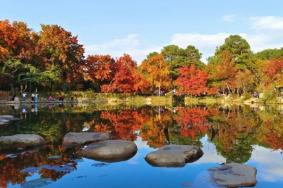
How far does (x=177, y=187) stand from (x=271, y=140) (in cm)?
690

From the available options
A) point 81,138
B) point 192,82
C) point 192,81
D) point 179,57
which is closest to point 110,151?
point 81,138

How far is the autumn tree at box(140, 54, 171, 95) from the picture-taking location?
180 feet

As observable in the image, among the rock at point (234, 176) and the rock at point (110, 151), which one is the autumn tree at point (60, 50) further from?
the rock at point (234, 176)

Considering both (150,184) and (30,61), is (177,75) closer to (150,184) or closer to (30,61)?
(30,61)

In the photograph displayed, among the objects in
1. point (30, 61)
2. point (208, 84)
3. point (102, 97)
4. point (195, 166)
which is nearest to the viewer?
point (195, 166)

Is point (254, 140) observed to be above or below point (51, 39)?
below

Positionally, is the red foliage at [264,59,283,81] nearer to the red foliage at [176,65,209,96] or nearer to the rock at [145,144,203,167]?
the red foliage at [176,65,209,96]

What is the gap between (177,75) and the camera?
198 ft

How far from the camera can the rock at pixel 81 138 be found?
440 inches

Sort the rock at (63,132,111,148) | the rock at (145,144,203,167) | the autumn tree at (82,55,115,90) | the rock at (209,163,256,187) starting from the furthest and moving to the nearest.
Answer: the autumn tree at (82,55,115,90)
the rock at (63,132,111,148)
the rock at (145,144,203,167)
the rock at (209,163,256,187)

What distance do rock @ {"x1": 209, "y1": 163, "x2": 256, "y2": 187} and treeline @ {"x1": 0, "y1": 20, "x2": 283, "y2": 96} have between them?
36.8 m

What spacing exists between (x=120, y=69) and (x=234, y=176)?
4886 centimetres

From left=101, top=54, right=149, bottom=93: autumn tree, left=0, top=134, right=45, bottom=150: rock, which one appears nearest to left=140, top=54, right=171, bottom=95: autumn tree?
left=101, top=54, right=149, bottom=93: autumn tree

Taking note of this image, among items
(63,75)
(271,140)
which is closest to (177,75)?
(63,75)
